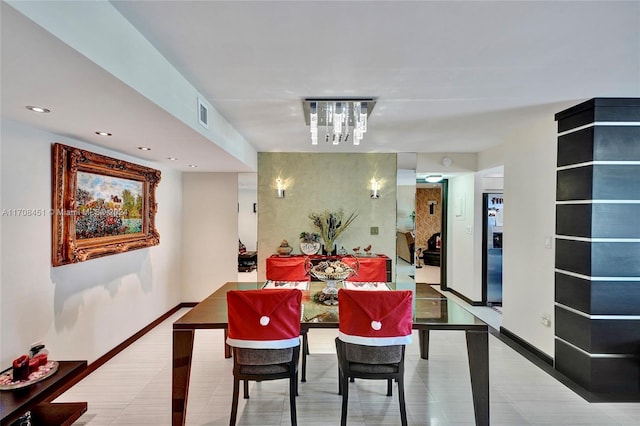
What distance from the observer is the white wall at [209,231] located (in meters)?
4.96

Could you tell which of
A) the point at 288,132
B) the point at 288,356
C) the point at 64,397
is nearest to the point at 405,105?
the point at 288,132

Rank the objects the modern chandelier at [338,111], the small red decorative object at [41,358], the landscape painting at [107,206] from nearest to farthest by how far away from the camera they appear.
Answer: the small red decorative object at [41,358], the modern chandelier at [338,111], the landscape painting at [107,206]

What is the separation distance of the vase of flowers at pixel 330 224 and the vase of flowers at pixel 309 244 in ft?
0.45

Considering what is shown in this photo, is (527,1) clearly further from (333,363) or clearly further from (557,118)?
(333,363)

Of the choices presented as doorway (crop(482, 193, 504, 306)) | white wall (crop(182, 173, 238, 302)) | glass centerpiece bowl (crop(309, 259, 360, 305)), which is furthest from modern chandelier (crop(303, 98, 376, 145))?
doorway (crop(482, 193, 504, 306))

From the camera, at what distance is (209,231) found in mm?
4973

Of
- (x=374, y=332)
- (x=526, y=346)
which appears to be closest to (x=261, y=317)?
(x=374, y=332)

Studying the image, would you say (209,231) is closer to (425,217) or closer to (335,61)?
(335,61)

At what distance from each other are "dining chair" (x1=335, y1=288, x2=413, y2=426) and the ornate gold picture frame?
2.40m

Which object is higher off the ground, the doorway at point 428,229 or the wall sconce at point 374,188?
the wall sconce at point 374,188

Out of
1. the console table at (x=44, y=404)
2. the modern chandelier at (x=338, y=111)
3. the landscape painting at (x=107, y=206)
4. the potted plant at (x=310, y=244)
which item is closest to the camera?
the console table at (x=44, y=404)

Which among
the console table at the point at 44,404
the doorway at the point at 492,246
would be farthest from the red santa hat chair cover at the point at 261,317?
the doorway at the point at 492,246

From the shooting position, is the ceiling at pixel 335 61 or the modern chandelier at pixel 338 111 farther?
the modern chandelier at pixel 338 111

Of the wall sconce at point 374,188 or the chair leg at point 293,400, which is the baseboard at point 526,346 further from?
the chair leg at point 293,400
